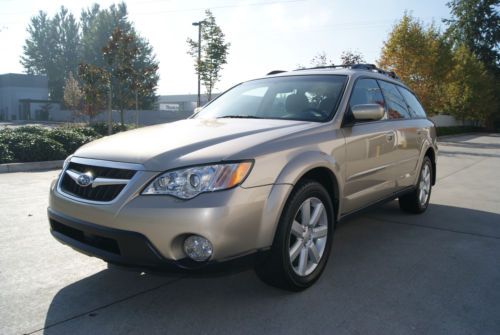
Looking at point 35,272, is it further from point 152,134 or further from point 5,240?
point 152,134

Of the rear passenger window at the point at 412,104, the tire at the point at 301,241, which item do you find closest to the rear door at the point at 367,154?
the tire at the point at 301,241

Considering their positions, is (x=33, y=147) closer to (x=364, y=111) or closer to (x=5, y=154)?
(x=5, y=154)

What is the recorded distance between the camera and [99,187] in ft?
8.94

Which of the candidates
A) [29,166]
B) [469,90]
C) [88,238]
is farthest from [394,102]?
[469,90]

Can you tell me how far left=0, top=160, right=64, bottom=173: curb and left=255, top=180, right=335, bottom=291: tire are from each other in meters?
8.10

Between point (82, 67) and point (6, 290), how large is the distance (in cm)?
1622

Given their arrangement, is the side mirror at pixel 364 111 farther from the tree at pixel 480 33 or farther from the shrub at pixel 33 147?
the tree at pixel 480 33

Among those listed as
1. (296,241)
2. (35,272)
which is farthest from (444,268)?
(35,272)

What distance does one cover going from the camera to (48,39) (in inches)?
3054

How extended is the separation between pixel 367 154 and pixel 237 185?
1806 millimetres

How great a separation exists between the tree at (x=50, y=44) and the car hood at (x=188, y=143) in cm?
8026

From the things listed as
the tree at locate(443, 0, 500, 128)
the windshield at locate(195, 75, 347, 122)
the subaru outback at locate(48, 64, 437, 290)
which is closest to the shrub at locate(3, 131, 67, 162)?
the windshield at locate(195, 75, 347, 122)

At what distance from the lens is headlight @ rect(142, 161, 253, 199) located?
8.36 feet

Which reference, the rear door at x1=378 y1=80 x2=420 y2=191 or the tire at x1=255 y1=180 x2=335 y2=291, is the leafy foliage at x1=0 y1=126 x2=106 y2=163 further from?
the tire at x1=255 y1=180 x2=335 y2=291
